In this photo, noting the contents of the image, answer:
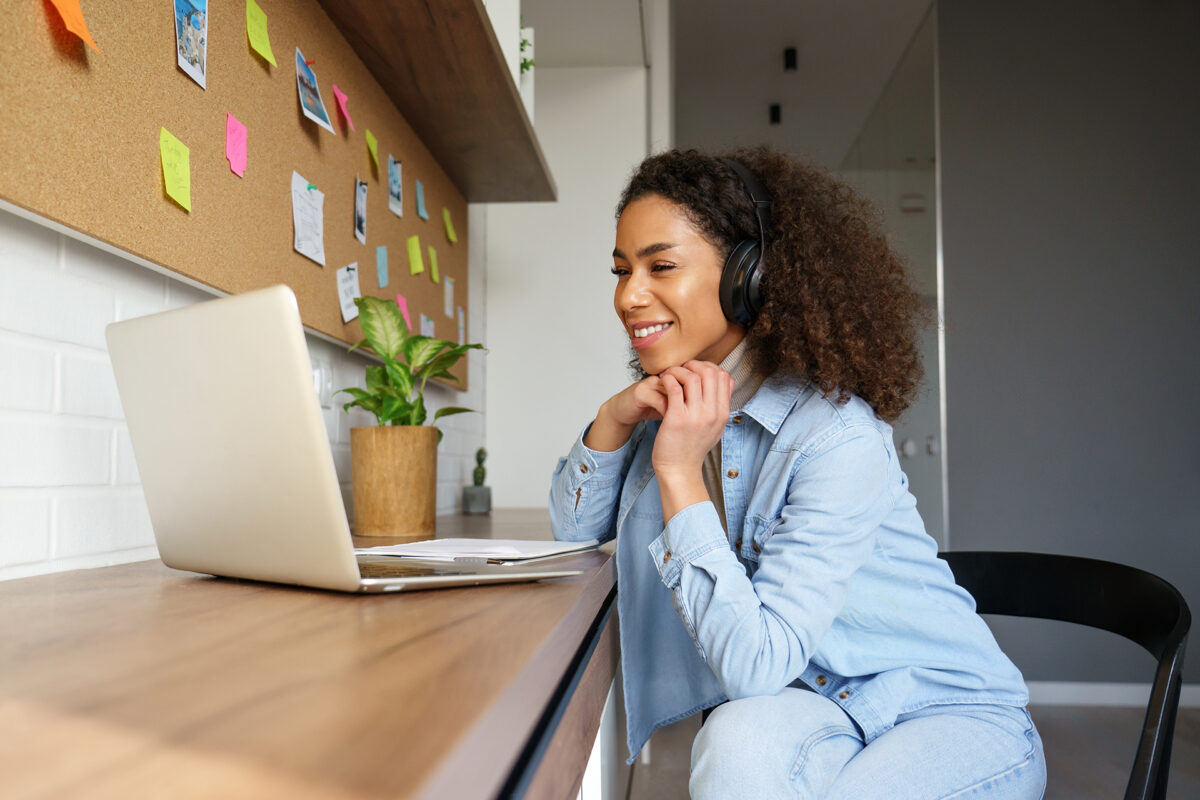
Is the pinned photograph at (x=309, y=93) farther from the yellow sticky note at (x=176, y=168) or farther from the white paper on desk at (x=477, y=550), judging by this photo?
the white paper on desk at (x=477, y=550)

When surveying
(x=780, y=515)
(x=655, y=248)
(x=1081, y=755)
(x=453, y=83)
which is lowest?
(x=1081, y=755)

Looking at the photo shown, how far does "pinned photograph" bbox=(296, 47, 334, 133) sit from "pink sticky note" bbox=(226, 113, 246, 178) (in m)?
0.20

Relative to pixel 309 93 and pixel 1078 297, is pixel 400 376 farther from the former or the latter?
pixel 1078 297

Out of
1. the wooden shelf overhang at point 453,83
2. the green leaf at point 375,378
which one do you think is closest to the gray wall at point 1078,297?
the wooden shelf overhang at point 453,83

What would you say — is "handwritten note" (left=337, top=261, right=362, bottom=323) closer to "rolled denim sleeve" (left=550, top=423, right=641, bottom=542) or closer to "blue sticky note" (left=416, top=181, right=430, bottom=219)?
"blue sticky note" (left=416, top=181, right=430, bottom=219)


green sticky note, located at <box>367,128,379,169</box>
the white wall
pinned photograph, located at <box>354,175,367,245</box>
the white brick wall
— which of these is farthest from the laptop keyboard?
the white wall

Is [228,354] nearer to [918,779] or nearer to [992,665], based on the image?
[918,779]

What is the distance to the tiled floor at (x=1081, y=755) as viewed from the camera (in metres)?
2.07

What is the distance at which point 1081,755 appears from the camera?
7.65 ft

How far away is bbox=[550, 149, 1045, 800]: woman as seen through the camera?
0.81 m

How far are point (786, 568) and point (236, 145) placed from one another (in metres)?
0.88

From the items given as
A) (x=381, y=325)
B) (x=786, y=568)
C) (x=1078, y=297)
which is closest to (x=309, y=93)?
(x=381, y=325)

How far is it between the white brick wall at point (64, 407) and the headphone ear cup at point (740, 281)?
2.29 ft

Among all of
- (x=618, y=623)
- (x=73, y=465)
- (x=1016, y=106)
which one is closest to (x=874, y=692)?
(x=618, y=623)
